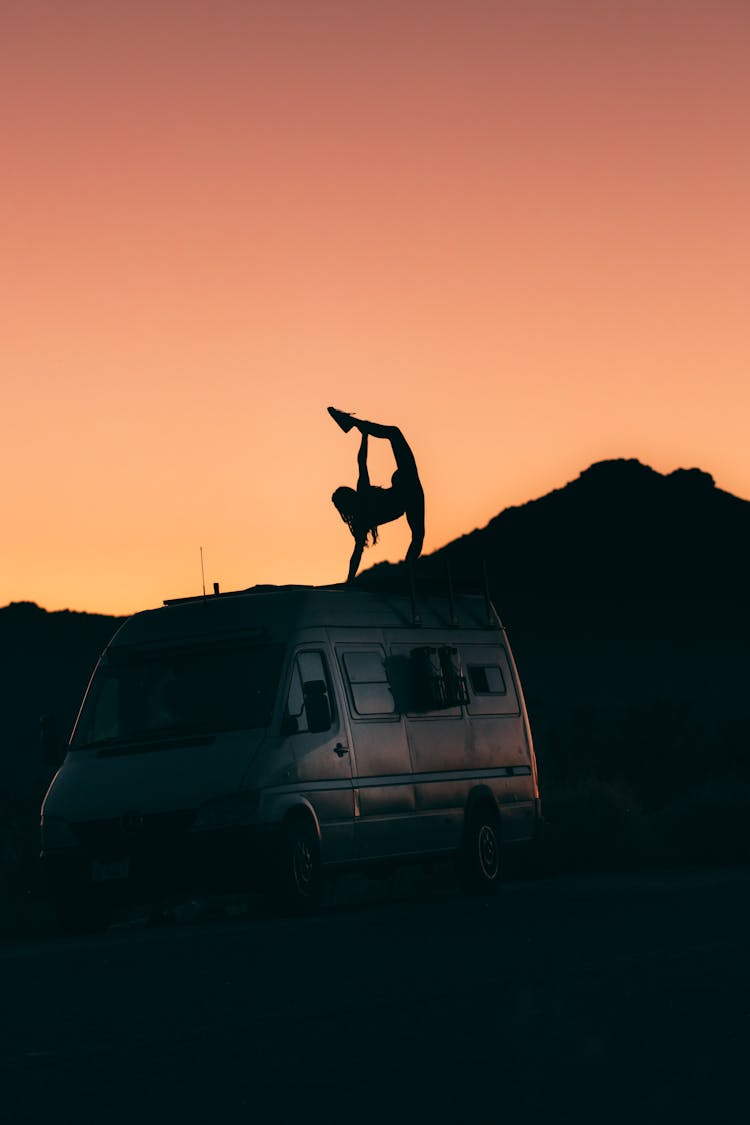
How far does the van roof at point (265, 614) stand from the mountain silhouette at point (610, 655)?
24.9 inches

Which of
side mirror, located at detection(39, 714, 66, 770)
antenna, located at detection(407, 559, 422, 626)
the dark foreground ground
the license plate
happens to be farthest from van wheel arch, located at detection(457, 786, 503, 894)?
the license plate

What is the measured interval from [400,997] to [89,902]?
24.1 ft

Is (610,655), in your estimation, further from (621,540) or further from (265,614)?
(265,614)

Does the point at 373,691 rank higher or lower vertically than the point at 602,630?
lower

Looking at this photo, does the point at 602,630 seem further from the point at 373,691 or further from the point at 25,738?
the point at 373,691

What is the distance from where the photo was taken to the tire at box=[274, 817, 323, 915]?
58.2ft

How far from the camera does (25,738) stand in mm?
90688

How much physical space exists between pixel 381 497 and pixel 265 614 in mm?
4552

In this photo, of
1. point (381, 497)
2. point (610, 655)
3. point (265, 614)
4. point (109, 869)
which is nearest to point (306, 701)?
point (265, 614)

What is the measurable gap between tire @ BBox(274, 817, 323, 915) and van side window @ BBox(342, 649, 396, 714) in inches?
58.4

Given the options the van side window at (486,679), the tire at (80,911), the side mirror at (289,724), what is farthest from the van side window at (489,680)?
the tire at (80,911)

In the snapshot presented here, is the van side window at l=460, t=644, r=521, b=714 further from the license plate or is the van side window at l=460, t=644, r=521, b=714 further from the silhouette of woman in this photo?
the license plate

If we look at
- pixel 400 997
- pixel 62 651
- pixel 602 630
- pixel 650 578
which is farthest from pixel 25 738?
pixel 400 997

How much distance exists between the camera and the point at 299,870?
18.1m
